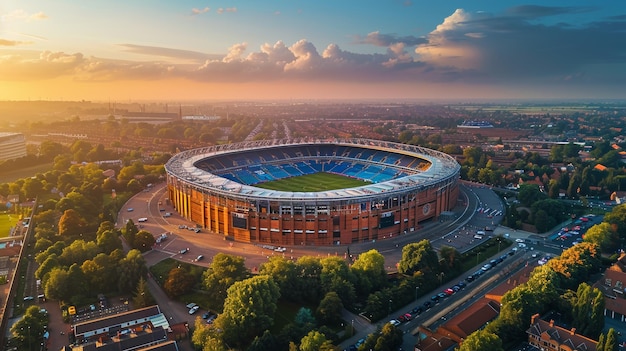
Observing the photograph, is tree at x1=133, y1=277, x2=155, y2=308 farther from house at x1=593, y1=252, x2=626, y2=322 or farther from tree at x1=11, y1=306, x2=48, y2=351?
house at x1=593, y1=252, x2=626, y2=322

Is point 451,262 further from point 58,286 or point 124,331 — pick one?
point 58,286

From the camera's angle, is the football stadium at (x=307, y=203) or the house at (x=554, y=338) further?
the football stadium at (x=307, y=203)

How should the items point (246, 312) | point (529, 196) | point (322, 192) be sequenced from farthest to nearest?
1. point (529, 196)
2. point (322, 192)
3. point (246, 312)

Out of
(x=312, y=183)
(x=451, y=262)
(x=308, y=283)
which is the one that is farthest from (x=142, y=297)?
(x=312, y=183)

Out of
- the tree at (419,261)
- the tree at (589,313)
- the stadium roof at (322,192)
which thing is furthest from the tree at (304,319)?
the tree at (589,313)

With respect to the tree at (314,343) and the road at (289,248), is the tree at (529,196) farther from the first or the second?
the tree at (314,343)

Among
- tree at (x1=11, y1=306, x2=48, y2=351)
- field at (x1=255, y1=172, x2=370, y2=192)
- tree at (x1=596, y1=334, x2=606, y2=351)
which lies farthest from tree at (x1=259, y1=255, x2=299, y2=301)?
field at (x1=255, y1=172, x2=370, y2=192)
